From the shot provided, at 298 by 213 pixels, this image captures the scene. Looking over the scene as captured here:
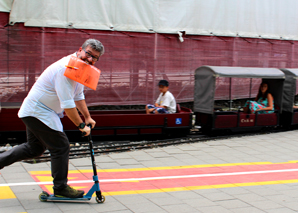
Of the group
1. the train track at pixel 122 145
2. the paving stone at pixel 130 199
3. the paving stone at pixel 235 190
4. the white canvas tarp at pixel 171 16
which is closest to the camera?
the paving stone at pixel 130 199

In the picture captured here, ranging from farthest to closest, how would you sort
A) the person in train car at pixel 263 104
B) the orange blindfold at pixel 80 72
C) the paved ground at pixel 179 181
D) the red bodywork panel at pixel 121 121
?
the person in train car at pixel 263 104 < the red bodywork panel at pixel 121 121 < the paved ground at pixel 179 181 < the orange blindfold at pixel 80 72

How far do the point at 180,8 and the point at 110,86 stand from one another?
3741mm

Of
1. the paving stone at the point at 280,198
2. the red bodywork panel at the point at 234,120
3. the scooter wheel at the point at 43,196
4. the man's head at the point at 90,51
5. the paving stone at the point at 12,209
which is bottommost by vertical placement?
the paving stone at the point at 280,198

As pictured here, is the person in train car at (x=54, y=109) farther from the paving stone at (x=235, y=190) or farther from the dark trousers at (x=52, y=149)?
the paving stone at (x=235, y=190)

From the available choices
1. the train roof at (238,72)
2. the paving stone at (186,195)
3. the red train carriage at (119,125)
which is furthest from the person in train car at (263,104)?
the paving stone at (186,195)

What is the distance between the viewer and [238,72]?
9.72 metres

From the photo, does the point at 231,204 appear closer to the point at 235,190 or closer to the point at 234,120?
the point at 235,190

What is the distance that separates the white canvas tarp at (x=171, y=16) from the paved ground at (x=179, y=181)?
217 inches

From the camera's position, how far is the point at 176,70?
42.9 feet

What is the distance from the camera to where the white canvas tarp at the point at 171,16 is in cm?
1067

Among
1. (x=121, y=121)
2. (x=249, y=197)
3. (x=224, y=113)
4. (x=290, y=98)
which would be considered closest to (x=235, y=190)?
(x=249, y=197)

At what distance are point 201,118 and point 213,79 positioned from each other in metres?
1.08

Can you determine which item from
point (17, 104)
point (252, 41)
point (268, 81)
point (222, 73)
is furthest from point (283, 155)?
point (252, 41)

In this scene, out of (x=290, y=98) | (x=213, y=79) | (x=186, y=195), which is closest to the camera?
(x=186, y=195)
